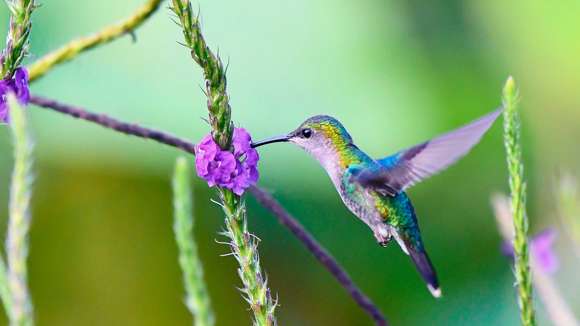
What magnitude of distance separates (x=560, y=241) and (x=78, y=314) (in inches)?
99.4

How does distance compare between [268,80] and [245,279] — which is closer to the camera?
[245,279]

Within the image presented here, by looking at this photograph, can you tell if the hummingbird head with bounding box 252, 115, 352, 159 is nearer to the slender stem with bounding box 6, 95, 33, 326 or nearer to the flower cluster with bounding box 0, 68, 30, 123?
the flower cluster with bounding box 0, 68, 30, 123

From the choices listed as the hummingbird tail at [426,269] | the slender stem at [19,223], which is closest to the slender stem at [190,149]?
the hummingbird tail at [426,269]

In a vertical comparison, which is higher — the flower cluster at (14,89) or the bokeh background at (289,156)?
the flower cluster at (14,89)

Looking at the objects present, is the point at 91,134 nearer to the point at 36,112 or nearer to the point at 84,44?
the point at 36,112

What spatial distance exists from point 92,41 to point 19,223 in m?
0.83

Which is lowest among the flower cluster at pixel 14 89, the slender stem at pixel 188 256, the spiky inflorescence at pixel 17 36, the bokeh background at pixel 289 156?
the bokeh background at pixel 289 156

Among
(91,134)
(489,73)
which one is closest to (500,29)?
(489,73)

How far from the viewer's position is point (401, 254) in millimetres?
4516

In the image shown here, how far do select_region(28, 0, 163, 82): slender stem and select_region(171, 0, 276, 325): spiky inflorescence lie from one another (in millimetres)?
433

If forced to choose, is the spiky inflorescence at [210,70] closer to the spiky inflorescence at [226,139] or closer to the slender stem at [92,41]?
the spiky inflorescence at [226,139]

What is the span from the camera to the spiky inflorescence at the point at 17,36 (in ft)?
3.75

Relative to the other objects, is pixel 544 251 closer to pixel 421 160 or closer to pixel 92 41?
pixel 421 160

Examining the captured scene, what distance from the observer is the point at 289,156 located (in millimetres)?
4164
